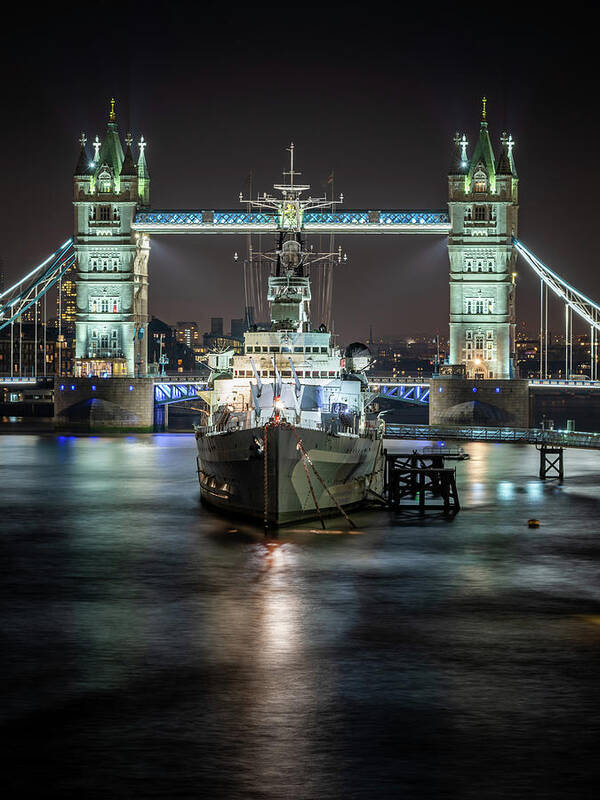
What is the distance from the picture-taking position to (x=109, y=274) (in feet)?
340

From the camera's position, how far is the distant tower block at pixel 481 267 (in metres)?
99.9

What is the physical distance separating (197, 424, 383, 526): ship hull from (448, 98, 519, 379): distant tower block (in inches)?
2330

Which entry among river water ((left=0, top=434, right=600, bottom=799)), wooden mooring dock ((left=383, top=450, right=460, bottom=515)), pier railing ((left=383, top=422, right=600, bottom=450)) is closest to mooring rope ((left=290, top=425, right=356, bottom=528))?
river water ((left=0, top=434, right=600, bottom=799))

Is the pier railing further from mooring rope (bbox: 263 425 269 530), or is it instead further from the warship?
mooring rope (bbox: 263 425 269 530)

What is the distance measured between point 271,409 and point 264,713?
21128 millimetres

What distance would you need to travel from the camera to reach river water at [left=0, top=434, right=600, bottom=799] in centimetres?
1568

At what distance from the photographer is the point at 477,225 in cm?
9994

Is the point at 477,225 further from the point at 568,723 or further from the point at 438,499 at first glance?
the point at 568,723

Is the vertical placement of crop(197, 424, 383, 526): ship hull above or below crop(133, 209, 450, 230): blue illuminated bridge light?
below

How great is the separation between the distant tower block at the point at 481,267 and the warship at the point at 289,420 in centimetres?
5293

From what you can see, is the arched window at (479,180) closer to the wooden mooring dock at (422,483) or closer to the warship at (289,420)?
the warship at (289,420)

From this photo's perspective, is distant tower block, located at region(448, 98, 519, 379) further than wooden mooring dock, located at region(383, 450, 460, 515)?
Yes

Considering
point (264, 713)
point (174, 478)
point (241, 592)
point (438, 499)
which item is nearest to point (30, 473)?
point (174, 478)

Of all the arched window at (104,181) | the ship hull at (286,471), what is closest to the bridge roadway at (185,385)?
the arched window at (104,181)
